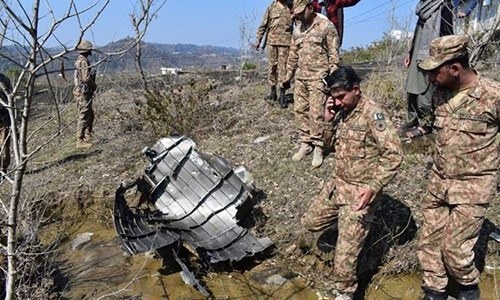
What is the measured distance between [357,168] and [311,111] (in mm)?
1624

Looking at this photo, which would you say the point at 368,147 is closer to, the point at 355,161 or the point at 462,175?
the point at 355,161

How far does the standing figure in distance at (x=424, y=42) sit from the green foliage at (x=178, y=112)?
127 inches

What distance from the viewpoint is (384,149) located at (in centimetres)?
317

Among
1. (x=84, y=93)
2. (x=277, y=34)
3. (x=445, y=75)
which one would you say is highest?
(x=277, y=34)

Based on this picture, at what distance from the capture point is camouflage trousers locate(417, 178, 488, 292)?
3018 millimetres

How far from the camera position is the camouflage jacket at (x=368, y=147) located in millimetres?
3160

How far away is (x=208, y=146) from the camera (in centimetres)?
657

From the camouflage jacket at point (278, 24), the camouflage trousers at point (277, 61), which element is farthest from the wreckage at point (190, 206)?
the camouflage jacket at point (278, 24)

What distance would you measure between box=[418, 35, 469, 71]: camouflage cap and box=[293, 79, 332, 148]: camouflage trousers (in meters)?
1.87

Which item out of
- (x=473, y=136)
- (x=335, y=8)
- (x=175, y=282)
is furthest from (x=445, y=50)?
(x=335, y=8)

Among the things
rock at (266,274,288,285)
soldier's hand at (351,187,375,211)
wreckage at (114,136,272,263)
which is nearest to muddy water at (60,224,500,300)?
rock at (266,274,288,285)

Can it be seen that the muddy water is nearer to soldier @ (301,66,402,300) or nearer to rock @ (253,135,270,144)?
soldier @ (301,66,402,300)

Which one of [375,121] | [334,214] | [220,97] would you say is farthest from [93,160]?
[375,121]

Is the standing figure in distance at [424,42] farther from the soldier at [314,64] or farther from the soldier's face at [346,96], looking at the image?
the soldier's face at [346,96]
